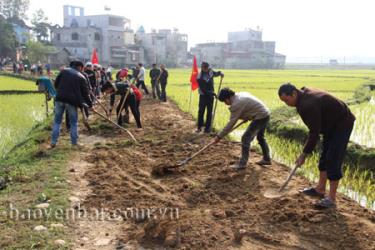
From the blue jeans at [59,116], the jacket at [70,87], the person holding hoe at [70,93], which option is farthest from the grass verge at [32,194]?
the jacket at [70,87]

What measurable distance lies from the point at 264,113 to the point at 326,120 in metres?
1.61

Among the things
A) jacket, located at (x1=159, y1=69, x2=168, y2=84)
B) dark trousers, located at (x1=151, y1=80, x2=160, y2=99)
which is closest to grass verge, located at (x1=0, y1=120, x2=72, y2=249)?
jacket, located at (x1=159, y1=69, x2=168, y2=84)

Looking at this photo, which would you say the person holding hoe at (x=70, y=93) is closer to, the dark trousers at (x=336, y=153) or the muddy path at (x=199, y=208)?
the muddy path at (x=199, y=208)

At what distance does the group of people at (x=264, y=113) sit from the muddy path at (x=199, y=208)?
36 cm

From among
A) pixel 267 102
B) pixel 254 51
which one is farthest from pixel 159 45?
pixel 267 102

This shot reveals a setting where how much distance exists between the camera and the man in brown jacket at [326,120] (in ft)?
13.6

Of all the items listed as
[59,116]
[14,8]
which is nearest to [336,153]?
[59,116]

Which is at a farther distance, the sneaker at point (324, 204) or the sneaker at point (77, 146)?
the sneaker at point (77, 146)

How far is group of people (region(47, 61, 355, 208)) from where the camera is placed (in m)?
4.20

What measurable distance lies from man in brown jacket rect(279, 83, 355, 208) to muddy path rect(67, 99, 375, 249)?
49 cm

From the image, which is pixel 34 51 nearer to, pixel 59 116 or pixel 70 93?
pixel 59 116

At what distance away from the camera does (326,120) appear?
4250mm

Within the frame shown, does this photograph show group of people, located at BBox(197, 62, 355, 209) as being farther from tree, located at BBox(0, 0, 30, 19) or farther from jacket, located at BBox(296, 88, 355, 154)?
tree, located at BBox(0, 0, 30, 19)

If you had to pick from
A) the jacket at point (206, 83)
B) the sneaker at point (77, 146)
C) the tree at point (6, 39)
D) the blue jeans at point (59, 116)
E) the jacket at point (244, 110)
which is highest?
the tree at point (6, 39)
